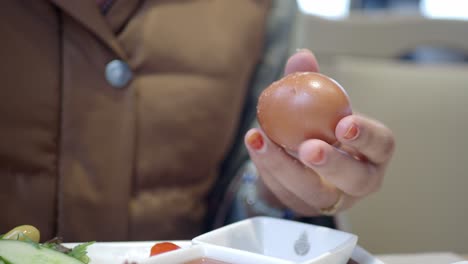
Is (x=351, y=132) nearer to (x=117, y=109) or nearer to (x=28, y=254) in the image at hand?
(x=28, y=254)

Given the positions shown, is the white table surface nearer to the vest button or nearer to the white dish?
the white dish

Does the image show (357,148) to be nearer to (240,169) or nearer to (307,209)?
(307,209)

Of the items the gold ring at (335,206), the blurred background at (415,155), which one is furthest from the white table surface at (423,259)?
the blurred background at (415,155)

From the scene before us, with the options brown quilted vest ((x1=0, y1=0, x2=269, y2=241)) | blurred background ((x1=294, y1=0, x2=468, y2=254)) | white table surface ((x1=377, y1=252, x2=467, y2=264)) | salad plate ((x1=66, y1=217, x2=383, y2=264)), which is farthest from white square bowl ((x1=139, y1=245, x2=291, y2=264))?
blurred background ((x1=294, y1=0, x2=468, y2=254))

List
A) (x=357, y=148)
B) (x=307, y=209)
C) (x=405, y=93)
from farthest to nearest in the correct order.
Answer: (x=405, y=93) < (x=307, y=209) < (x=357, y=148)

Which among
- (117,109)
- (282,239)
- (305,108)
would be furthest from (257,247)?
(117,109)

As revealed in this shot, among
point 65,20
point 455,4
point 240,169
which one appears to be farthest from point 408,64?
point 455,4
